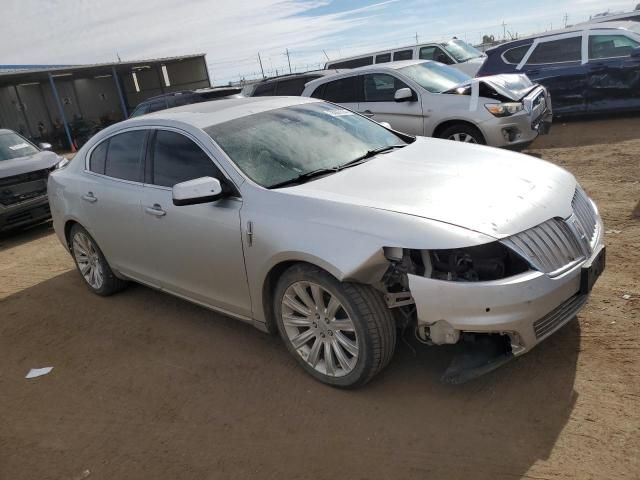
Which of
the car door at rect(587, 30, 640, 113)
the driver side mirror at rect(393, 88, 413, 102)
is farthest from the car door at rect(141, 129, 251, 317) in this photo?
the car door at rect(587, 30, 640, 113)

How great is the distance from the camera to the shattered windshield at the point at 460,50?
13.8 m

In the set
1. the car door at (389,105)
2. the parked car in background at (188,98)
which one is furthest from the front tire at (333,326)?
the parked car in background at (188,98)

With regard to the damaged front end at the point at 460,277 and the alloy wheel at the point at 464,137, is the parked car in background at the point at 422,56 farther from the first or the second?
the damaged front end at the point at 460,277

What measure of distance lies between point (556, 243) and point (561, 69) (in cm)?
895

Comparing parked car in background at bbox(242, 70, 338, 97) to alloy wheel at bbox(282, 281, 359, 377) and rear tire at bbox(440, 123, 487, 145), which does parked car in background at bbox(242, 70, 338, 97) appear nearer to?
rear tire at bbox(440, 123, 487, 145)

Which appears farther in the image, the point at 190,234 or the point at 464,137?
the point at 464,137

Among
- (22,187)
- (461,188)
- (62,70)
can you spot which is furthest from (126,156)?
(62,70)

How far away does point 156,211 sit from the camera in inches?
159

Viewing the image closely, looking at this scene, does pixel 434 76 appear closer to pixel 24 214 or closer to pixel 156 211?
pixel 156 211

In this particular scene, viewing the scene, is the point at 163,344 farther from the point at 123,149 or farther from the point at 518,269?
the point at 518,269

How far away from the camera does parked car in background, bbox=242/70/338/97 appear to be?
35.9 ft

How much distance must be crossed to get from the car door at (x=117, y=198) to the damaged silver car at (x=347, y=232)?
0.08 ft

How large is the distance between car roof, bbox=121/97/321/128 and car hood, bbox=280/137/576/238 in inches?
41.9

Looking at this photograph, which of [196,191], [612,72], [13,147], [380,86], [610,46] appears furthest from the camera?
[610,46]
